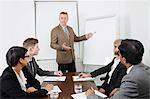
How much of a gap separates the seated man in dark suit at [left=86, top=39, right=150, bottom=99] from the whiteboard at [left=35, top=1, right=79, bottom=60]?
2.83 meters

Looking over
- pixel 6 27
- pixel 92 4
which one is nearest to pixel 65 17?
pixel 92 4

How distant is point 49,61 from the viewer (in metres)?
4.57

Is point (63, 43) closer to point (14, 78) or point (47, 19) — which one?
point (47, 19)

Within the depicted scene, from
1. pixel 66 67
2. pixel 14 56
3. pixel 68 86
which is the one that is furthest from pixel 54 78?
pixel 66 67

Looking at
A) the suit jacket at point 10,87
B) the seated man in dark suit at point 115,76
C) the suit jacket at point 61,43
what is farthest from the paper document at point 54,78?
the suit jacket at point 61,43

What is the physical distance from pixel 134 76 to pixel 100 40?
2.67 meters

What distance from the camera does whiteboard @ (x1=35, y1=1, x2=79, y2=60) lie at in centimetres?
443

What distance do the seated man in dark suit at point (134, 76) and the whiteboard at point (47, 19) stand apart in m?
2.83

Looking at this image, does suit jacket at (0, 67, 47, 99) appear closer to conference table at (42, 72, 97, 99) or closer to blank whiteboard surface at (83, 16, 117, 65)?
conference table at (42, 72, 97, 99)

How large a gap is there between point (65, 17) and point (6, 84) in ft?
7.51

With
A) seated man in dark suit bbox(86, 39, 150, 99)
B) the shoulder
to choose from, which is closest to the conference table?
the shoulder

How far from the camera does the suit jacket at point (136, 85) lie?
1669mm

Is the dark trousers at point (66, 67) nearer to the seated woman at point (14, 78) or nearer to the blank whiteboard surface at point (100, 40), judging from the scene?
the blank whiteboard surface at point (100, 40)

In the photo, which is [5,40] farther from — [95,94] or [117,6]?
[95,94]
